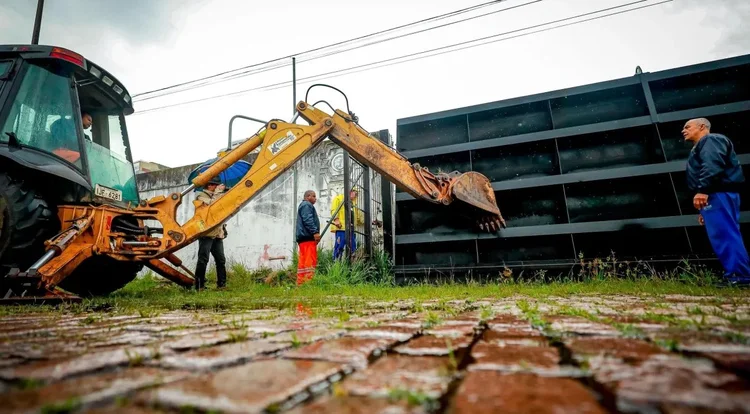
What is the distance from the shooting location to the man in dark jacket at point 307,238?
19.7 ft

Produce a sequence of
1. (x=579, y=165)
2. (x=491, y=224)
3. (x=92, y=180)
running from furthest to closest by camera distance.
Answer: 1. (x=579, y=165)
2. (x=491, y=224)
3. (x=92, y=180)

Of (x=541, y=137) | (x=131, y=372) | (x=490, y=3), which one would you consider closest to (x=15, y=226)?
(x=131, y=372)

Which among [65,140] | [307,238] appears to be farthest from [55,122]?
[307,238]

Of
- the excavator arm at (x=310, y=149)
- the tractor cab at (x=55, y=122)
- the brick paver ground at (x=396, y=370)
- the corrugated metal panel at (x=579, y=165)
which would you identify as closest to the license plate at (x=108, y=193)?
the tractor cab at (x=55, y=122)

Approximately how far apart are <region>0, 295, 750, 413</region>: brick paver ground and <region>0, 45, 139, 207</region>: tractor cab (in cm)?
328

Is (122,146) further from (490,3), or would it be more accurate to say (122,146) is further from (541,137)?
(490,3)

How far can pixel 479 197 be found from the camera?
4980mm

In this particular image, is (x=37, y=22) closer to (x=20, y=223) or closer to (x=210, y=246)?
(x=210, y=246)

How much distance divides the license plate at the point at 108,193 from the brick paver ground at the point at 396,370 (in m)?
3.87

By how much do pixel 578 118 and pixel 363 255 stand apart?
164 inches

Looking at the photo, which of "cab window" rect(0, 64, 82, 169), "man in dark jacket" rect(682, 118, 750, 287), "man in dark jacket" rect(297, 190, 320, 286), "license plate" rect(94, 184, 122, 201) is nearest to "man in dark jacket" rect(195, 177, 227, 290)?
"license plate" rect(94, 184, 122, 201)

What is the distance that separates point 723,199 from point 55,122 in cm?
728

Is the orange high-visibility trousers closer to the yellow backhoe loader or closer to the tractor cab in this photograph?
the yellow backhoe loader

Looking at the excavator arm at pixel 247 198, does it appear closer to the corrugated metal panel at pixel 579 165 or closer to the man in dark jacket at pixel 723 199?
the corrugated metal panel at pixel 579 165
